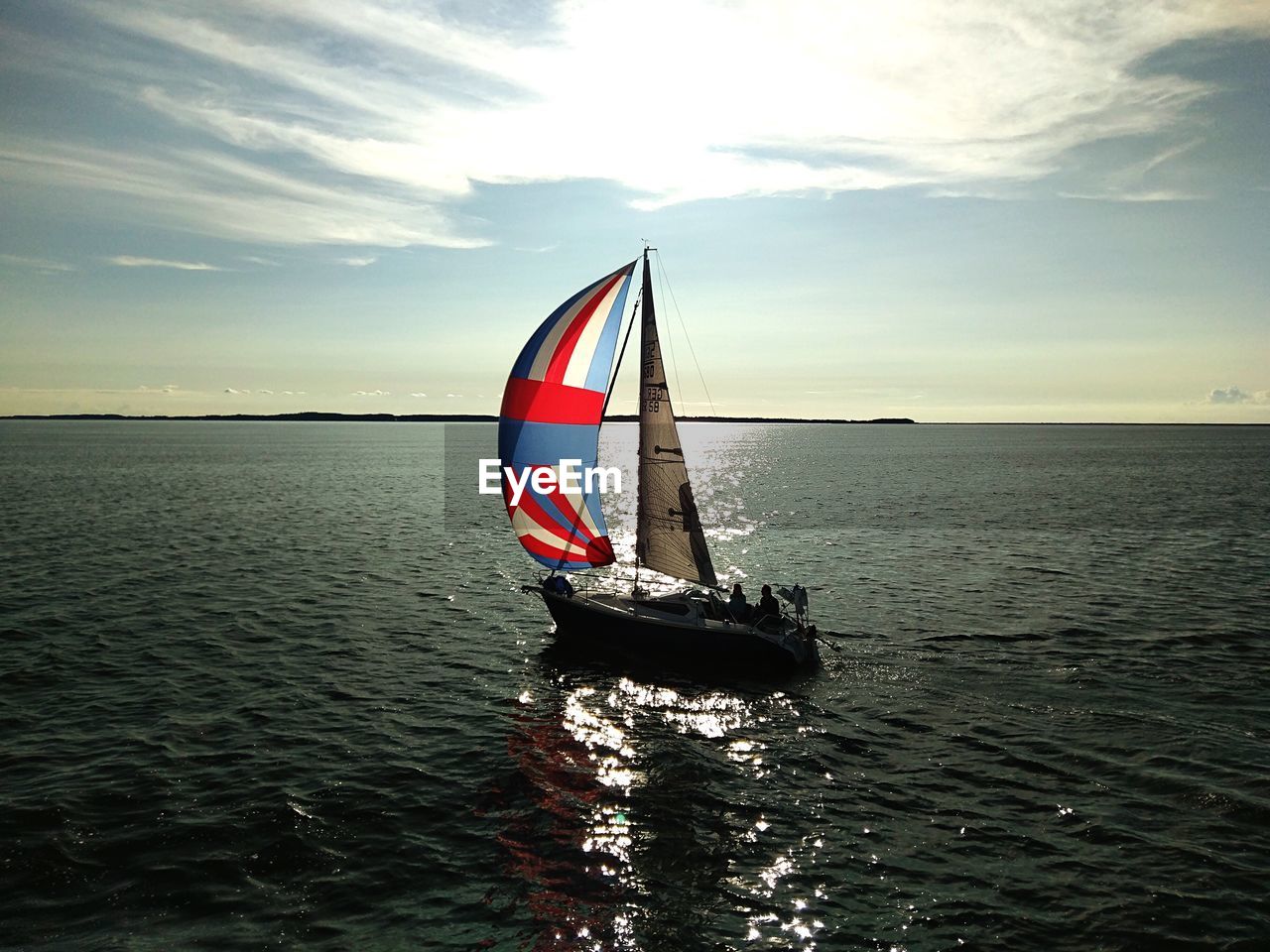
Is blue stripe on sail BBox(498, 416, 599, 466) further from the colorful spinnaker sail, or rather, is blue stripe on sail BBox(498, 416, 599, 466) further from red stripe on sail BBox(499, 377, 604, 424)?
red stripe on sail BBox(499, 377, 604, 424)

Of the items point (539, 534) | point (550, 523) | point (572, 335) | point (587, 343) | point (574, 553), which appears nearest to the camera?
point (572, 335)

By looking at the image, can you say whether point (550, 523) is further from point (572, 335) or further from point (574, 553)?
point (572, 335)

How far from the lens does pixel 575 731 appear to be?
1934 cm

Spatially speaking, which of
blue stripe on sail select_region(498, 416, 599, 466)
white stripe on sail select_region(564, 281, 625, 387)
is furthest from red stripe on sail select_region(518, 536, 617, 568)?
white stripe on sail select_region(564, 281, 625, 387)

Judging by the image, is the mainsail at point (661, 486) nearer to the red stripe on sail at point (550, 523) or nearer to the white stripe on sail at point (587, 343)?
the white stripe on sail at point (587, 343)

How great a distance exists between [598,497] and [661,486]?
2.24m

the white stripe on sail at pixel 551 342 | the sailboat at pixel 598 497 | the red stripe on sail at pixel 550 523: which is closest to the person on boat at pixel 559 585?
the sailboat at pixel 598 497

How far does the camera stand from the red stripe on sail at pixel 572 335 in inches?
955

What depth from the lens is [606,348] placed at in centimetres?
2503

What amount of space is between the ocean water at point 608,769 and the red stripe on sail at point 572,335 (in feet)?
32.2

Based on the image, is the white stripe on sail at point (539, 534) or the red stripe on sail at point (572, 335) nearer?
the red stripe on sail at point (572, 335)

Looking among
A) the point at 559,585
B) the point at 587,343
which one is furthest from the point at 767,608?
the point at 587,343

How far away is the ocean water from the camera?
12.0 metres

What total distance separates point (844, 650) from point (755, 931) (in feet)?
50.6
